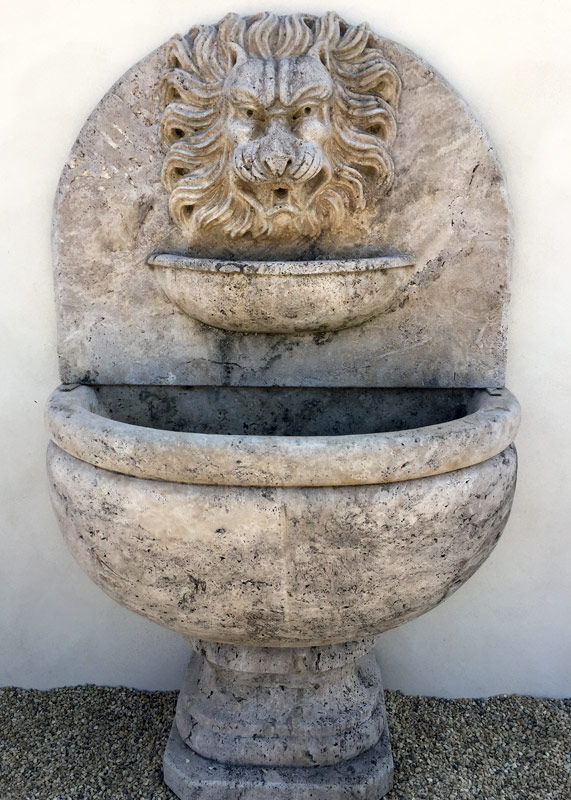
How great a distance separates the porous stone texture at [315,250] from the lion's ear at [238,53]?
0.06 meters

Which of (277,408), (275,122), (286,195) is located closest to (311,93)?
(275,122)

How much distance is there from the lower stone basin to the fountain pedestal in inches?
10.5

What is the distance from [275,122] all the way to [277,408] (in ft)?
2.32

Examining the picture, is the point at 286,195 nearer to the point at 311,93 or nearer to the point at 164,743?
the point at 311,93

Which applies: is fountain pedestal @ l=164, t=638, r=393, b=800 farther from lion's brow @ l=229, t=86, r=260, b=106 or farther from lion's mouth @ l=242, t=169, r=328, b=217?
lion's brow @ l=229, t=86, r=260, b=106

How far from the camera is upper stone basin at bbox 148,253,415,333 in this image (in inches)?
68.5

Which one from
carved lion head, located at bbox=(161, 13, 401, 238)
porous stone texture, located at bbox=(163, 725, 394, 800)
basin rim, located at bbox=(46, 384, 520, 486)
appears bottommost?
porous stone texture, located at bbox=(163, 725, 394, 800)

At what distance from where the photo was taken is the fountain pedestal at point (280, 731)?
1754 mm

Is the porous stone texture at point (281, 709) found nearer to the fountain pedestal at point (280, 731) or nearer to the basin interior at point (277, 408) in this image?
the fountain pedestal at point (280, 731)

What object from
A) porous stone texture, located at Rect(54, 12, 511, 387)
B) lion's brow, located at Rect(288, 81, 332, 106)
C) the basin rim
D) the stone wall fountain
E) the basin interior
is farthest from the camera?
the basin interior

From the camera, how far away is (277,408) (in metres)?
2.04

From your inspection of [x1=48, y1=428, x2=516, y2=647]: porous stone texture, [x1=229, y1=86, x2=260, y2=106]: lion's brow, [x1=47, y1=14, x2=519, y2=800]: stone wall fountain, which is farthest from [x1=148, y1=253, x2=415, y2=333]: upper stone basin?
[x1=48, y1=428, x2=516, y2=647]: porous stone texture

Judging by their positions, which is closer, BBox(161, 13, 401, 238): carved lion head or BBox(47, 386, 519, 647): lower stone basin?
BBox(47, 386, 519, 647): lower stone basin

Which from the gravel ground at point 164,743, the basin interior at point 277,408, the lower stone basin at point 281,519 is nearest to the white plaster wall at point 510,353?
the gravel ground at point 164,743
